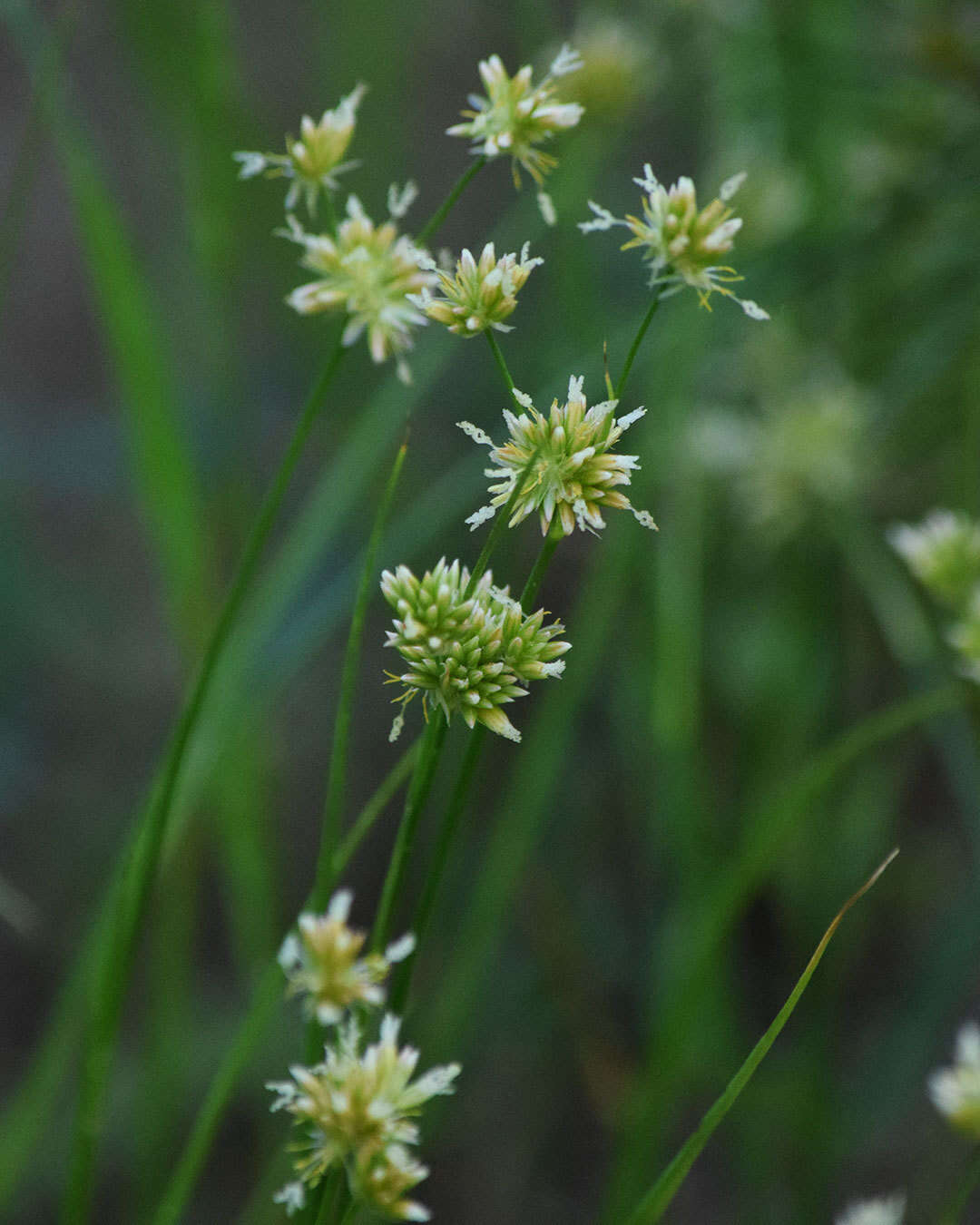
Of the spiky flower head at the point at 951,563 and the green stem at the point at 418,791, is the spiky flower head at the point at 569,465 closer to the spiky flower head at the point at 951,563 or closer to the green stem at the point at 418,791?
the green stem at the point at 418,791

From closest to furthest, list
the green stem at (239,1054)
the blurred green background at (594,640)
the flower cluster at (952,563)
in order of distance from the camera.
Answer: the green stem at (239,1054), the flower cluster at (952,563), the blurred green background at (594,640)

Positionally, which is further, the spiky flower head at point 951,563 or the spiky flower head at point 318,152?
the spiky flower head at point 951,563

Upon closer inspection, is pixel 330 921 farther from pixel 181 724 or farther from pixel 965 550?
pixel 965 550

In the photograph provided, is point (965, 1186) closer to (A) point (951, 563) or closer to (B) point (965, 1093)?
(B) point (965, 1093)

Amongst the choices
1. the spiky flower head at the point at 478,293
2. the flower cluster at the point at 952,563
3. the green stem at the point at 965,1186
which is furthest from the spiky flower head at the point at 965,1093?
the spiky flower head at the point at 478,293

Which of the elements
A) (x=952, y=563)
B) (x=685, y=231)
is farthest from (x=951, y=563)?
(x=685, y=231)

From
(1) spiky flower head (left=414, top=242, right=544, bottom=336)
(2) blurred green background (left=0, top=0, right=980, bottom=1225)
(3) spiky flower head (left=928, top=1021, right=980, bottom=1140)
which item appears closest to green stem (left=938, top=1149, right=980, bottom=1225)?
(3) spiky flower head (left=928, top=1021, right=980, bottom=1140)
